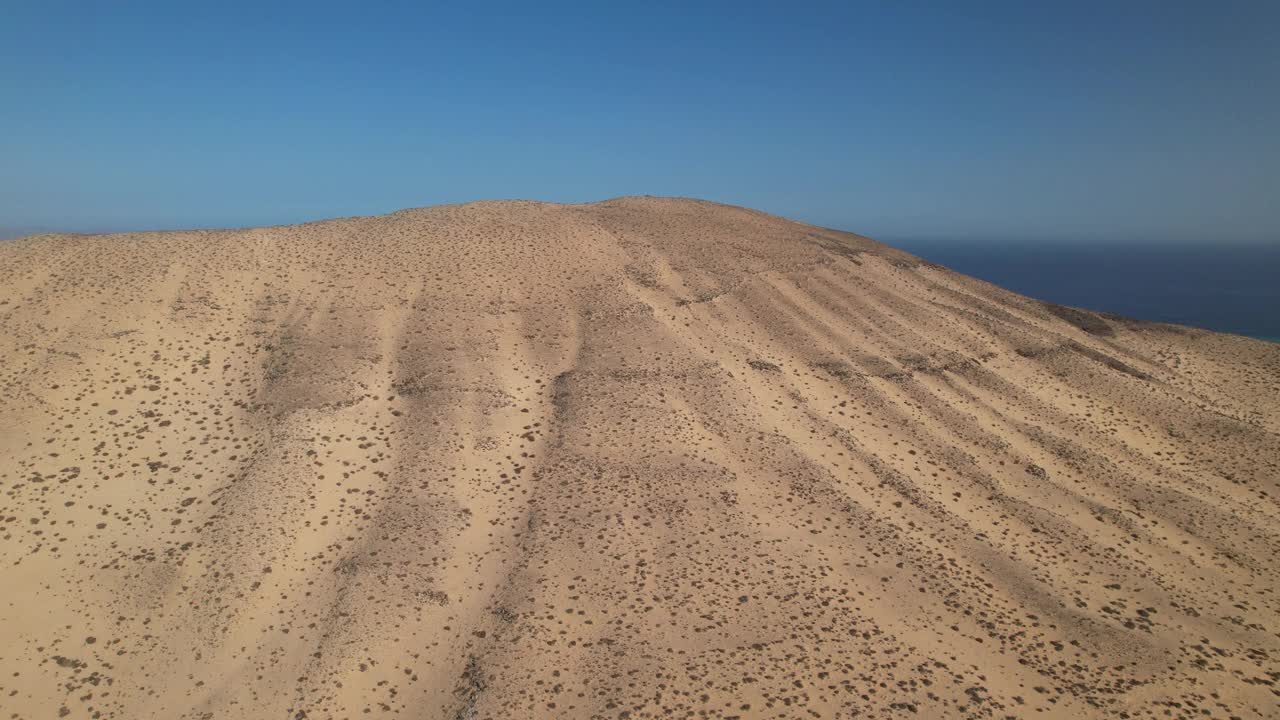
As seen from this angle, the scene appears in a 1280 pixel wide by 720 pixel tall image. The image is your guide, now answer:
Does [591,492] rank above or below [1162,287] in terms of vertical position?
below

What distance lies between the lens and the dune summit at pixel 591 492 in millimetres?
14547

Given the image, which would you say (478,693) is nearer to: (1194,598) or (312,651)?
(312,651)

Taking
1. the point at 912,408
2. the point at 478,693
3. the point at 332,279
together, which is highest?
the point at 332,279

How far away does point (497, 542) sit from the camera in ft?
60.5

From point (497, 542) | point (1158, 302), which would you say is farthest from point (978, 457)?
point (1158, 302)

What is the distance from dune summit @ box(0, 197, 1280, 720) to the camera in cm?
1455

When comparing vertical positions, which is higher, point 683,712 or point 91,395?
point 91,395

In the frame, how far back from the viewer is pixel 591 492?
20.0 m

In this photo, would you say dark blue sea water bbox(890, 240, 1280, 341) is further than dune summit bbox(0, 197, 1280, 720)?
Yes

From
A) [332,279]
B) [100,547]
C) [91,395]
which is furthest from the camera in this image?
[332,279]

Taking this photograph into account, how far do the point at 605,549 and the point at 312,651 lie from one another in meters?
7.44

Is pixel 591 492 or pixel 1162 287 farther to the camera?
pixel 1162 287

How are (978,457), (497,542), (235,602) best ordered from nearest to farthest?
1. (235,602)
2. (497,542)
3. (978,457)

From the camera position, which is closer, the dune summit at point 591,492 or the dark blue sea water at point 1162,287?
the dune summit at point 591,492
